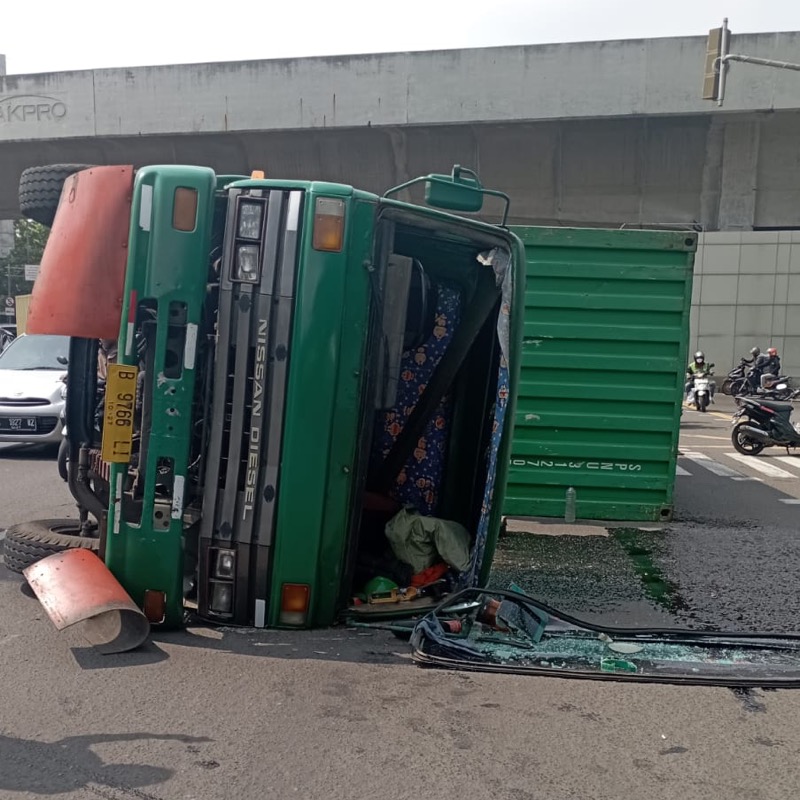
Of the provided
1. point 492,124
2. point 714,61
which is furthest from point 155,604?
point 492,124

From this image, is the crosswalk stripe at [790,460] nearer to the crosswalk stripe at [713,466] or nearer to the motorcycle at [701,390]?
the crosswalk stripe at [713,466]

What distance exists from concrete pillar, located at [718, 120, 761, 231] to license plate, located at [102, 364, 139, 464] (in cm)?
2085

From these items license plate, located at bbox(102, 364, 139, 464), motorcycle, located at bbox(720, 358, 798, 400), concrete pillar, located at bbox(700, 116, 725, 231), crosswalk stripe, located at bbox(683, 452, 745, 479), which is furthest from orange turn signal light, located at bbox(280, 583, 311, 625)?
concrete pillar, located at bbox(700, 116, 725, 231)

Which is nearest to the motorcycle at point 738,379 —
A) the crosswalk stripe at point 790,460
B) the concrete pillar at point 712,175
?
the concrete pillar at point 712,175

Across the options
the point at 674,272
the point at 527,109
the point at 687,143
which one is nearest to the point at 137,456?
the point at 674,272

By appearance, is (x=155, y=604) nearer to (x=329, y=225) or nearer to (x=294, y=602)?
(x=294, y=602)

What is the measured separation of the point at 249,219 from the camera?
3.98 metres

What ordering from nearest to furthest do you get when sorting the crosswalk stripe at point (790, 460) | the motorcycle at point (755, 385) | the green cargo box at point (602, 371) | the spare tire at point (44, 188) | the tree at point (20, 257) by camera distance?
1. the spare tire at point (44, 188)
2. the green cargo box at point (602, 371)
3. the crosswalk stripe at point (790, 460)
4. the motorcycle at point (755, 385)
5. the tree at point (20, 257)

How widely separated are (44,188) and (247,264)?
1.67 meters

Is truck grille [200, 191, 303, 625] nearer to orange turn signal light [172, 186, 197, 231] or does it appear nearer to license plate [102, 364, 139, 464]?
orange turn signal light [172, 186, 197, 231]

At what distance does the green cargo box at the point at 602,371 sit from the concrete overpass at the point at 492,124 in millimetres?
13402

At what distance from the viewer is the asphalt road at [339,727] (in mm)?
2895

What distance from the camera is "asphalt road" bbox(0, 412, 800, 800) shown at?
2.89 metres

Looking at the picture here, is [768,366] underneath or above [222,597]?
above
